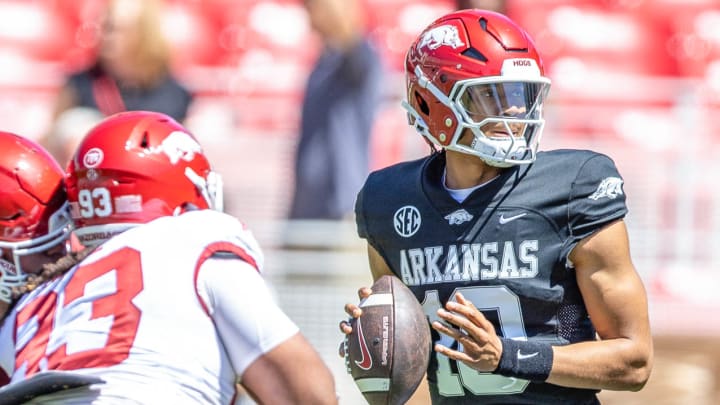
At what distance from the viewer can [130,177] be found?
3.23 metres

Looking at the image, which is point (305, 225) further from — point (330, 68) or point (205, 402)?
point (205, 402)

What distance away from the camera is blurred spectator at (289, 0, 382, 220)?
6.03 metres

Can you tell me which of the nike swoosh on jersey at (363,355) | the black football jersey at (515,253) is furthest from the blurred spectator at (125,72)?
the nike swoosh on jersey at (363,355)

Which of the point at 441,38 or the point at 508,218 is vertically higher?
the point at 441,38

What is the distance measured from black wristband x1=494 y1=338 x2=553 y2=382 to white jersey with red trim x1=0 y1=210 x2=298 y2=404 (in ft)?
1.69

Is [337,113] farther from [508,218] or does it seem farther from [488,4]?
[508,218]

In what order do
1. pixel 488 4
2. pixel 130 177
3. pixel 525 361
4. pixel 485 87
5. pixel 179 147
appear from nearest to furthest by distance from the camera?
pixel 525 361, pixel 485 87, pixel 130 177, pixel 179 147, pixel 488 4

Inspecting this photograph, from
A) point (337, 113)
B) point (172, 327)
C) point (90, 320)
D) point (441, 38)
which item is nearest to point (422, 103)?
point (441, 38)

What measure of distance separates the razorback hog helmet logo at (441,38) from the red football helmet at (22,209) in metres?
1.13

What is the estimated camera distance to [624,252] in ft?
9.55

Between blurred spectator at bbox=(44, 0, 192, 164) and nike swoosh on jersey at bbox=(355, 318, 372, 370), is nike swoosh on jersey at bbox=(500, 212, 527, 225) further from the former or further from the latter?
blurred spectator at bbox=(44, 0, 192, 164)

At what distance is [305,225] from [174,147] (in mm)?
3360

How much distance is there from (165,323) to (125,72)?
10.9 feet

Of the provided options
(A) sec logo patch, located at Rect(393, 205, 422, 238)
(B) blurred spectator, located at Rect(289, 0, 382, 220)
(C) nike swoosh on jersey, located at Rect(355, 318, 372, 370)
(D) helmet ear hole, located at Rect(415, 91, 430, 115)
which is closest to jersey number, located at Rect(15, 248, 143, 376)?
(C) nike swoosh on jersey, located at Rect(355, 318, 372, 370)
